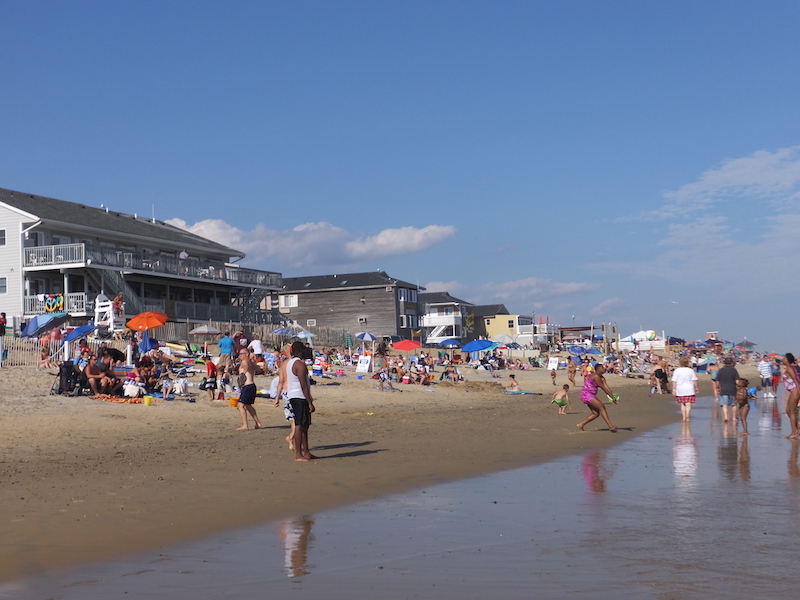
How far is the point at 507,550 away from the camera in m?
6.45

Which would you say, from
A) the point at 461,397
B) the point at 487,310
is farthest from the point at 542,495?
the point at 487,310

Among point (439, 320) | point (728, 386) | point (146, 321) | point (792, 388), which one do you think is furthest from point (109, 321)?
point (439, 320)

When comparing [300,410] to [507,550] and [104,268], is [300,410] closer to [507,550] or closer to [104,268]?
[507,550]

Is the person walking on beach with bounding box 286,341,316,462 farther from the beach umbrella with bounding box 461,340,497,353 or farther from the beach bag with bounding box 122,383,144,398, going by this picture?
the beach umbrella with bounding box 461,340,497,353

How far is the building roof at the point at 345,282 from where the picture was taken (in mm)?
66625

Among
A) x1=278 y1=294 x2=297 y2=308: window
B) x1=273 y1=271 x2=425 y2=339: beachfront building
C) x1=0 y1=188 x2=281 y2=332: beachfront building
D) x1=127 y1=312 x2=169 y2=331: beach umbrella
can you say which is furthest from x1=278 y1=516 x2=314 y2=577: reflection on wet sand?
x1=278 y1=294 x2=297 y2=308: window

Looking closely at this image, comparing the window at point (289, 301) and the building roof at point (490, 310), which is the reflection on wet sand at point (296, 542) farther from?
the building roof at point (490, 310)

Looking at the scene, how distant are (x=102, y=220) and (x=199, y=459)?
112 ft

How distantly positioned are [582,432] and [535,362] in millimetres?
34351

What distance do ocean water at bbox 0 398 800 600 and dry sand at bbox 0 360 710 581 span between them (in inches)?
22.5

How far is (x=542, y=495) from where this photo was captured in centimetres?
907

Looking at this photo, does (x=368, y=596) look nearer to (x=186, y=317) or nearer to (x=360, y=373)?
(x=360, y=373)

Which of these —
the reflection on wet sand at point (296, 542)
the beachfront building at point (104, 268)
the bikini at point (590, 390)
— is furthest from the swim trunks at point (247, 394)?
the beachfront building at point (104, 268)

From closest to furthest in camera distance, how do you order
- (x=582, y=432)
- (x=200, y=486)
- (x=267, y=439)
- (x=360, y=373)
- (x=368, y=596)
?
(x=368, y=596) → (x=200, y=486) → (x=267, y=439) → (x=582, y=432) → (x=360, y=373)
